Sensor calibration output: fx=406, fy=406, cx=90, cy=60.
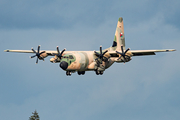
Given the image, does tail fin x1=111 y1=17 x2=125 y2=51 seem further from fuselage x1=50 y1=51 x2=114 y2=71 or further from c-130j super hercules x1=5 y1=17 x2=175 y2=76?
fuselage x1=50 y1=51 x2=114 y2=71

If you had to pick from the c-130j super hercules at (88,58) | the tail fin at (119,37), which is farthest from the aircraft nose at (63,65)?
the tail fin at (119,37)

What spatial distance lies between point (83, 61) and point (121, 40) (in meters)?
12.0

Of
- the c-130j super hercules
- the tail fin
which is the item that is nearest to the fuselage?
the c-130j super hercules

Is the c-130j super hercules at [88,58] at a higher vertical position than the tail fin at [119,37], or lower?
lower

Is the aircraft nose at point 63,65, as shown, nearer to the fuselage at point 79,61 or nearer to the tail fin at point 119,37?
the fuselage at point 79,61

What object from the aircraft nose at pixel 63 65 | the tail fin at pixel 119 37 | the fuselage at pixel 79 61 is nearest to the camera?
the aircraft nose at pixel 63 65

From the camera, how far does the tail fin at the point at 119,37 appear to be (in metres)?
77.1

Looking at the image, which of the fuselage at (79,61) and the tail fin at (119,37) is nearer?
the fuselage at (79,61)

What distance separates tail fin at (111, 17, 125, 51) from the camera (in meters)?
77.1

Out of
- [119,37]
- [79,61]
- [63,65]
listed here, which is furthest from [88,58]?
[119,37]

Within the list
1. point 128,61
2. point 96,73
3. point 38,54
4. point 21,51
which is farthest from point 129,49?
point 21,51

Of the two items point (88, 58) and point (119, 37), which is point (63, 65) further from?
point (119, 37)

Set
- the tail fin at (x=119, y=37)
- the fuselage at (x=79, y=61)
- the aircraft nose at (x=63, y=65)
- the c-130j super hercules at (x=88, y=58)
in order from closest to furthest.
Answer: the aircraft nose at (x=63, y=65) → the fuselage at (x=79, y=61) → the c-130j super hercules at (x=88, y=58) → the tail fin at (x=119, y=37)

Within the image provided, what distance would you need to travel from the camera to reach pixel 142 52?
71.4 m
